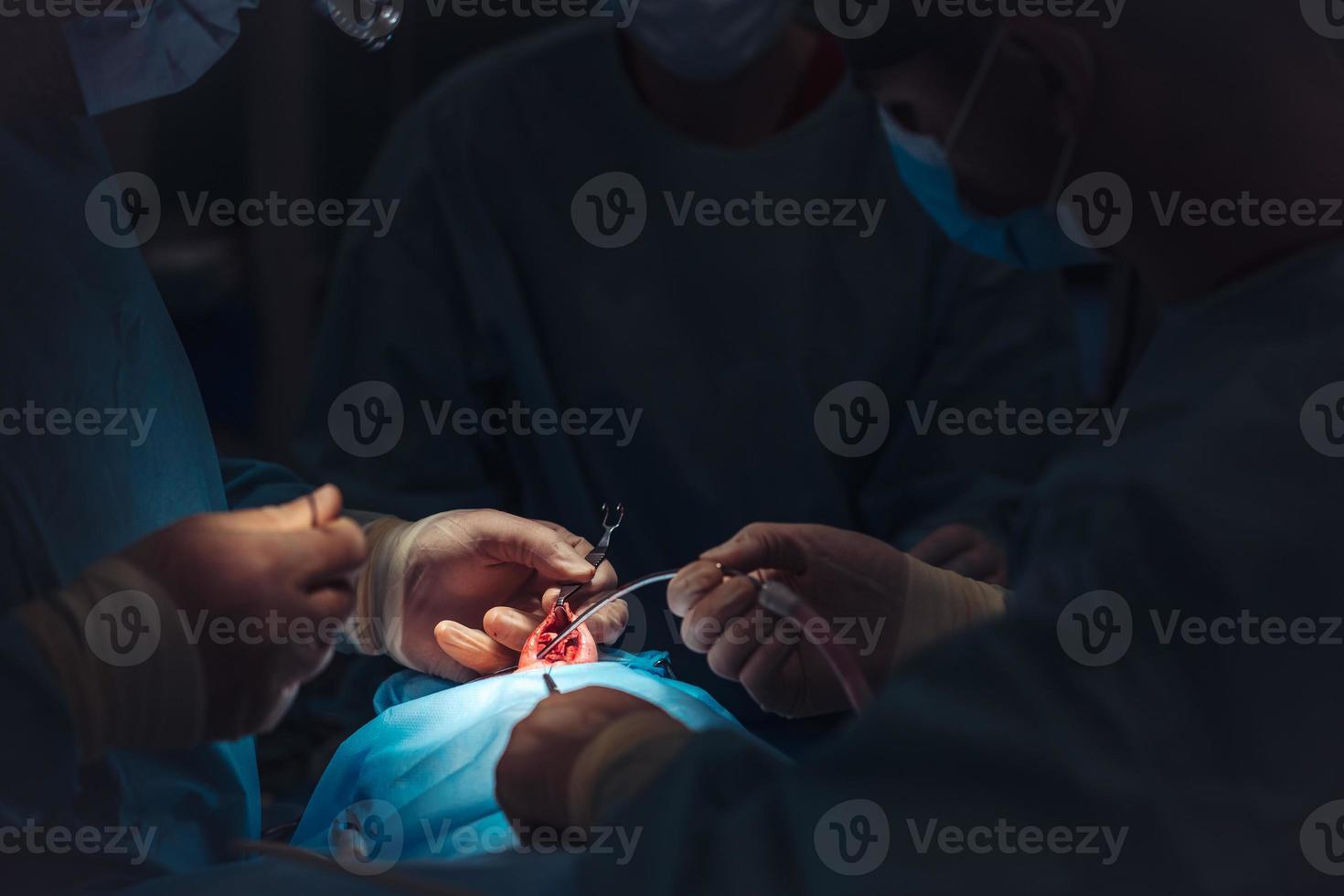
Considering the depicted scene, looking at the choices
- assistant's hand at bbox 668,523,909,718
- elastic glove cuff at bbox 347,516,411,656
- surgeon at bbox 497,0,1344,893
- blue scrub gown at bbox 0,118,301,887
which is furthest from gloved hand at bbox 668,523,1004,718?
→ blue scrub gown at bbox 0,118,301,887

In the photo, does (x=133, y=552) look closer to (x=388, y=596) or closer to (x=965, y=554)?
(x=388, y=596)

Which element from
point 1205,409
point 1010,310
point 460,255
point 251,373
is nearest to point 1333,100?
point 1205,409

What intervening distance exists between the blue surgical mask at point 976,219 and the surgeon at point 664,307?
0.62 meters

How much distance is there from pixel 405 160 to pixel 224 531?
1246mm

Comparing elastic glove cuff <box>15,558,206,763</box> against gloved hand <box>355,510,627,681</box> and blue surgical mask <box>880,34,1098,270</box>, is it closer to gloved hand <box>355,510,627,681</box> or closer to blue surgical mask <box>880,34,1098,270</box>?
gloved hand <box>355,510,627,681</box>

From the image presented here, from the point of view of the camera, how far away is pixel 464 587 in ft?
Answer: 5.41

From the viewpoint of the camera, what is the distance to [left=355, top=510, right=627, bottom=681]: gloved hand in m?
1.59

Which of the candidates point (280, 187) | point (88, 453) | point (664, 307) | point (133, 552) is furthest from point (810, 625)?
point (280, 187)

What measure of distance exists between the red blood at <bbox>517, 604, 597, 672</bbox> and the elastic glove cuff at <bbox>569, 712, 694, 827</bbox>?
43cm

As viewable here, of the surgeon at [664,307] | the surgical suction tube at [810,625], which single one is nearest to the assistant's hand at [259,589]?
the surgical suction tube at [810,625]

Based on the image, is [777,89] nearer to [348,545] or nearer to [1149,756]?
[348,545]

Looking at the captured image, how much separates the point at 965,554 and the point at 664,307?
76 cm

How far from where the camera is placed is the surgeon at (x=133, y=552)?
99cm

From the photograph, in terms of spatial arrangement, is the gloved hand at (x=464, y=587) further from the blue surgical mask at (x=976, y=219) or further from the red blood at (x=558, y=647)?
the blue surgical mask at (x=976, y=219)
